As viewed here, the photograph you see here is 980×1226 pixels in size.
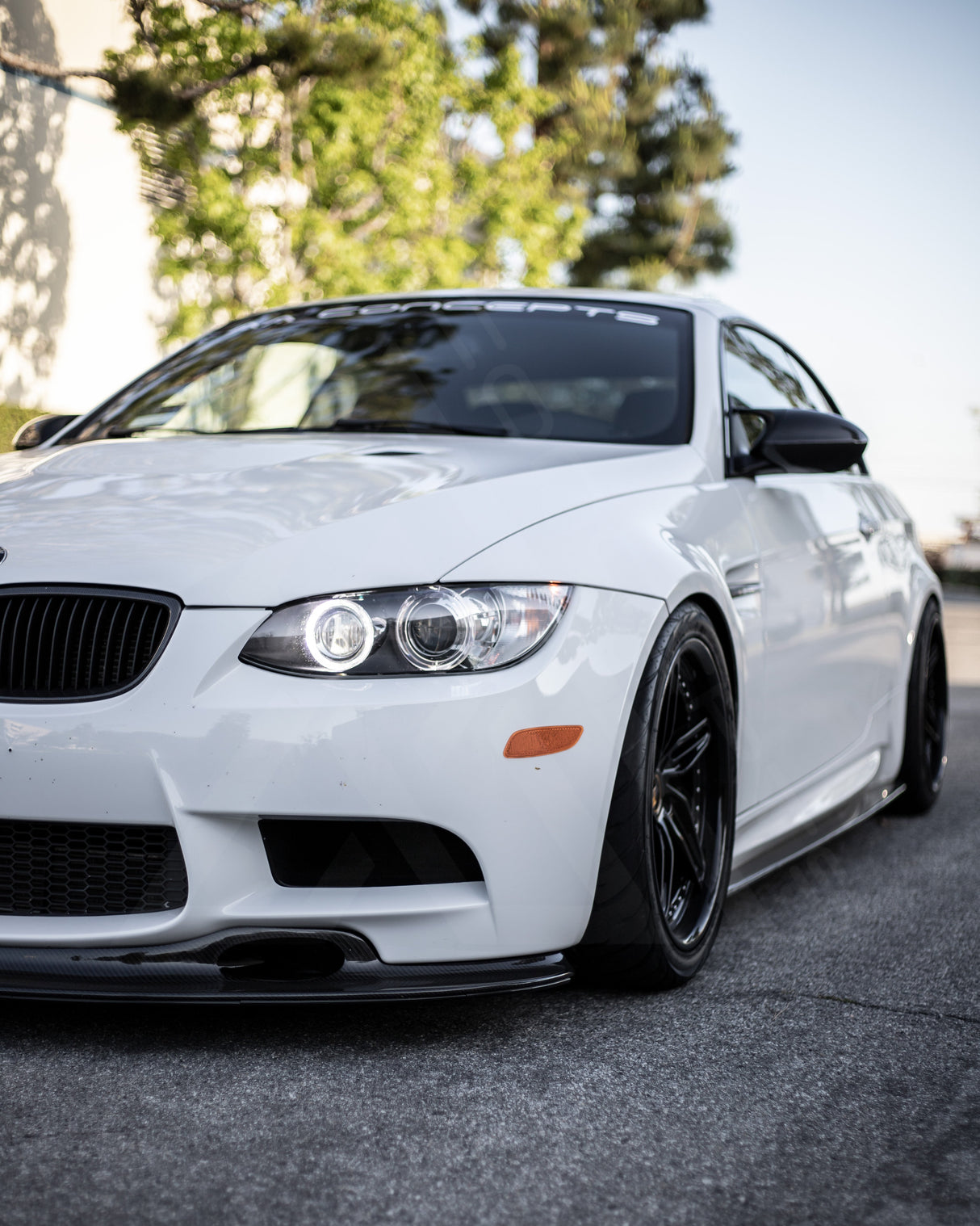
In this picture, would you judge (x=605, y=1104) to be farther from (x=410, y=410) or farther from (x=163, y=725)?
(x=410, y=410)

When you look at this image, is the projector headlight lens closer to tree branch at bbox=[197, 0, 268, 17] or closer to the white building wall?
tree branch at bbox=[197, 0, 268, 17]

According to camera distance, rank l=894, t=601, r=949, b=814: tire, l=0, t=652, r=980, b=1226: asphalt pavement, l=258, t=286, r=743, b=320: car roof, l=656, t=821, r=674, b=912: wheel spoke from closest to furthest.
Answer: l=0, t=652, r=980, b=1226: asphalt pavement < l=656, t=821, r=674, b=912: wheel spoke < l=258, t=286, r=743, b=320: car roof < l=894, t=601, r=949, b=814: tire

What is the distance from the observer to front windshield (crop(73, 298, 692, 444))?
3582 millimetres

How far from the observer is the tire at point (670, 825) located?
259 cm

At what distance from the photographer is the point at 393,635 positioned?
7.79 ft

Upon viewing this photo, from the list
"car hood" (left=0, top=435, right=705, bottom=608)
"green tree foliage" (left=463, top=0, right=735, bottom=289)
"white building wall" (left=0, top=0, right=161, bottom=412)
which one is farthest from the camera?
"green tree foliage" (left=463, top=0, right=735, bottom=289)

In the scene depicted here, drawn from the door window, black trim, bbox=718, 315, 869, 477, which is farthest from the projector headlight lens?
the door window

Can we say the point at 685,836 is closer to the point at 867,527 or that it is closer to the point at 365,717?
the point at 365,717

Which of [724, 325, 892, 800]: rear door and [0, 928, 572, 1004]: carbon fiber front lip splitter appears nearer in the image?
[0, 928, 572, 1004]: carbon fiber front lip splitter

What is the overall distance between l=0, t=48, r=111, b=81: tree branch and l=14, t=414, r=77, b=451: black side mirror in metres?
11.0

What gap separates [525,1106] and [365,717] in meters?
0.64

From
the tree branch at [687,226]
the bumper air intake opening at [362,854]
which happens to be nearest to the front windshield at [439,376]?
the bumper air intake opening at [362,854]

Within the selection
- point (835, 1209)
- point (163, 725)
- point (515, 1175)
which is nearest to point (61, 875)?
point (163, 725)

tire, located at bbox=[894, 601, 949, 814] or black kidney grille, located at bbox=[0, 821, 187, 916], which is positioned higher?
black kidney grille, located at bbox=[0, 821, 187, 916]
